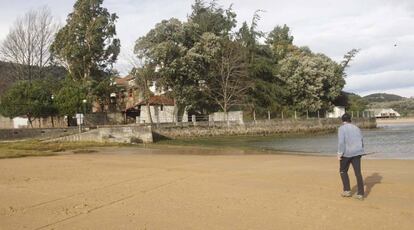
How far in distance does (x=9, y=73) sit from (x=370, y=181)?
68535mm

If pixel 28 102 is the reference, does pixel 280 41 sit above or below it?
above

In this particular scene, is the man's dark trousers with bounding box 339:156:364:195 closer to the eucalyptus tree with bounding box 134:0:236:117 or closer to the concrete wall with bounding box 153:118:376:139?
the concrete wall with bounding box 153:118:376:139

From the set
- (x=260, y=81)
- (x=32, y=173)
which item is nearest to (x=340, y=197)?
(x=32, y=173)

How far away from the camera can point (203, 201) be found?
1035cm

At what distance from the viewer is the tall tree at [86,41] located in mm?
61938

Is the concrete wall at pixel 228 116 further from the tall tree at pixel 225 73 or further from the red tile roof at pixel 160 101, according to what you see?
the red tile roof at pixel 160 101

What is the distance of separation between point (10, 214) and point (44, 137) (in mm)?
35562

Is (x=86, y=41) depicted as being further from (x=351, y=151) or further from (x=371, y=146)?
(x=351, y=151)

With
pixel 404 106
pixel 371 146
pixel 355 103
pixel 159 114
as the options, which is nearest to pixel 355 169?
pixel 371 146

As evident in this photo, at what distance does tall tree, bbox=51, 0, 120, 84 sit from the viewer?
61938mm

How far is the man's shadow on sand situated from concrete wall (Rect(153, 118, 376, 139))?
1530 inches

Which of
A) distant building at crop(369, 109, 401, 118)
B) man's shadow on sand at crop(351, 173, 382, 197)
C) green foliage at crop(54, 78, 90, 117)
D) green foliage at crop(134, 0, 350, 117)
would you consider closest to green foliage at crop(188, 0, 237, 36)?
green foliage at crop(134, 0, 350, 117)

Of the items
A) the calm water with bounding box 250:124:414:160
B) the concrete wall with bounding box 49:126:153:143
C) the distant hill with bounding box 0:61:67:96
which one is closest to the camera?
the calm water with bounding box 250:124:414:160

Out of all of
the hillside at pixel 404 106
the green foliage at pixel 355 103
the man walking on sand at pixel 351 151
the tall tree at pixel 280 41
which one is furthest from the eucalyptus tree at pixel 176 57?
the hillside at pixel 404 106
